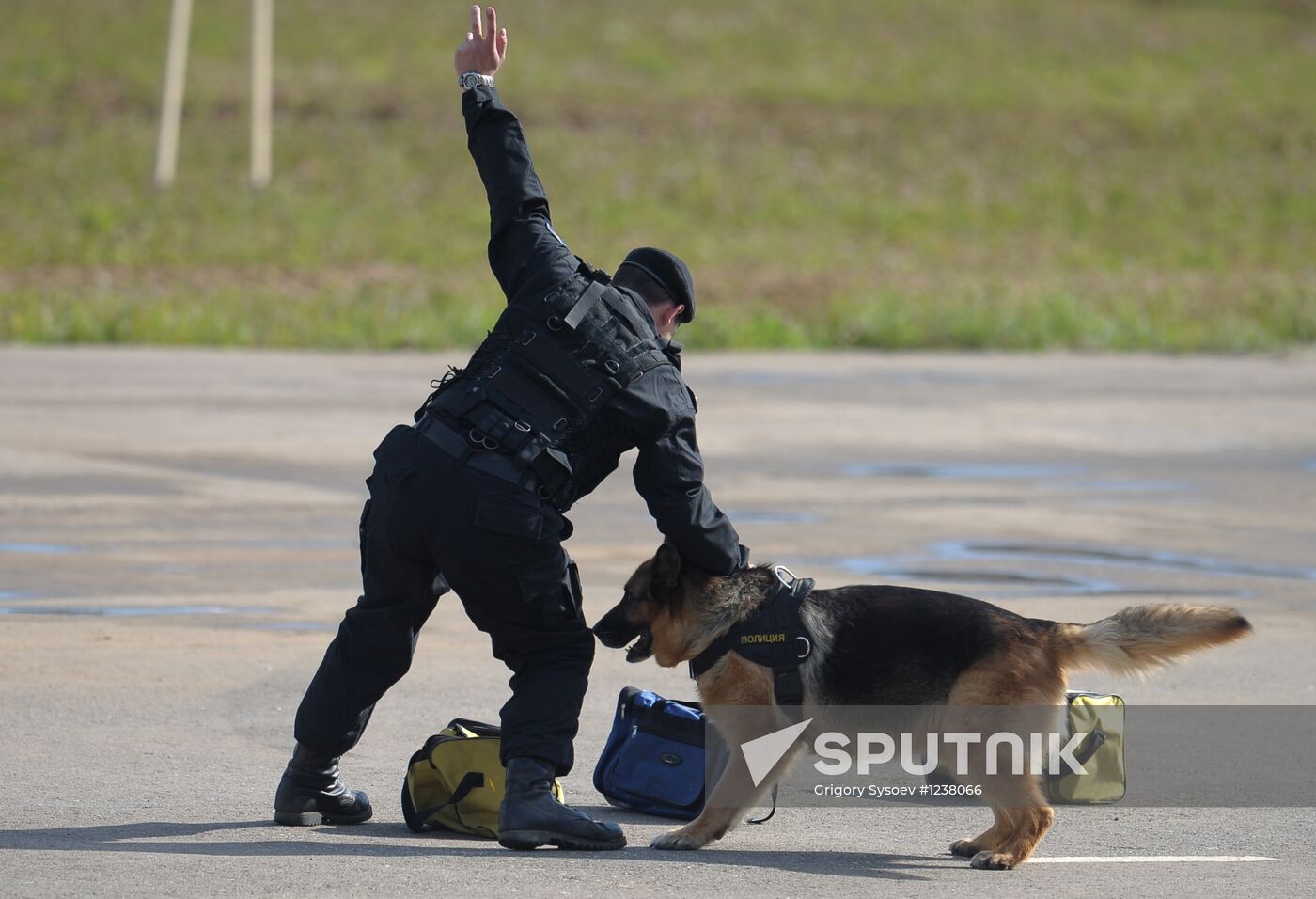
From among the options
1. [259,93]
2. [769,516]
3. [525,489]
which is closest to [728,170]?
[259,93]

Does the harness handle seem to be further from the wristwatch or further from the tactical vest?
the wristwatch

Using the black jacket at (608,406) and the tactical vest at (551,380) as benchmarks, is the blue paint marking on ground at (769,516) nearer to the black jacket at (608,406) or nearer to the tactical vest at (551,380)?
the black jacket at (608,406)

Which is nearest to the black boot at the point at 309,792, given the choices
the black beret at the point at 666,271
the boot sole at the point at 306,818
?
the boot sole at the point at 306,818

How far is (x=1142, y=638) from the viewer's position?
17.3 feet

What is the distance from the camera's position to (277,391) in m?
18.8

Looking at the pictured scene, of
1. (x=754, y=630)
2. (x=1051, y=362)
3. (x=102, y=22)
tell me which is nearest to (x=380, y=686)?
(x=754, y=630)

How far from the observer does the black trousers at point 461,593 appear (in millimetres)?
5102

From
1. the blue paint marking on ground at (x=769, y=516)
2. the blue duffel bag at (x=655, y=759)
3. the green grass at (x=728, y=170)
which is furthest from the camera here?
the green grass at (x=728, y=170)

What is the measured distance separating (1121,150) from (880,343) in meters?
25.1

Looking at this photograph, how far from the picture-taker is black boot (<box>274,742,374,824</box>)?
5469mm

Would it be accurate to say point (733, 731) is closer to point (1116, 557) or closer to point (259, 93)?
point (1116, 557)

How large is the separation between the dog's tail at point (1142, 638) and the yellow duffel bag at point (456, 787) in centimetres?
160

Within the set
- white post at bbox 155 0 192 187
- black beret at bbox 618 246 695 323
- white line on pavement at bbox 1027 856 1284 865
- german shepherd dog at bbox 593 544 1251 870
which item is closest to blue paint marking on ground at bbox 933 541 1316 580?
white line on pavement at bbox 1027 856 1284 865

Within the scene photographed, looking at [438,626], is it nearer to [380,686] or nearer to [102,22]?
[380,686]
